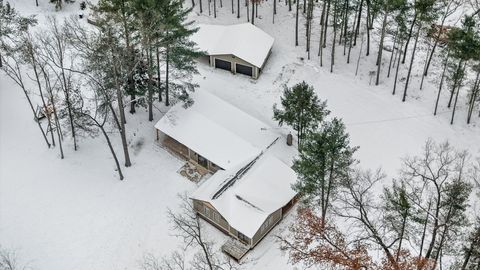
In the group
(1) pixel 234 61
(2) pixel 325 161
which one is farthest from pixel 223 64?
(2) pixel 325 161

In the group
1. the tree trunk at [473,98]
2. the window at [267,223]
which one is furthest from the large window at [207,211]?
the tree trunk at [473,98]

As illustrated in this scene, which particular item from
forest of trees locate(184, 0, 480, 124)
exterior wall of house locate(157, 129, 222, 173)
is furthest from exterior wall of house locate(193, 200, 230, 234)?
forest of trees locate(184, 0, 480, 124)

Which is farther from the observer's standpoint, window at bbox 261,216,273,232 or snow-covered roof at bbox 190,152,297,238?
window at bbox 261,216,273,232

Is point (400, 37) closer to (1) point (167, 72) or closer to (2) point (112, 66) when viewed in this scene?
(1) point (167, 72)

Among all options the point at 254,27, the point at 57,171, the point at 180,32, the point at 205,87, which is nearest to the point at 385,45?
the point at 254,27

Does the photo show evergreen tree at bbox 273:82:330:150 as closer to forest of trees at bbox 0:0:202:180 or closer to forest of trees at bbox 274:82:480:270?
forest of trees at bbox 274:82:480:270

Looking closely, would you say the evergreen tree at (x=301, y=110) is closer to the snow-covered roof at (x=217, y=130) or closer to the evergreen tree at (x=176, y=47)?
the snow-covered roof at (x=217, y=130)
